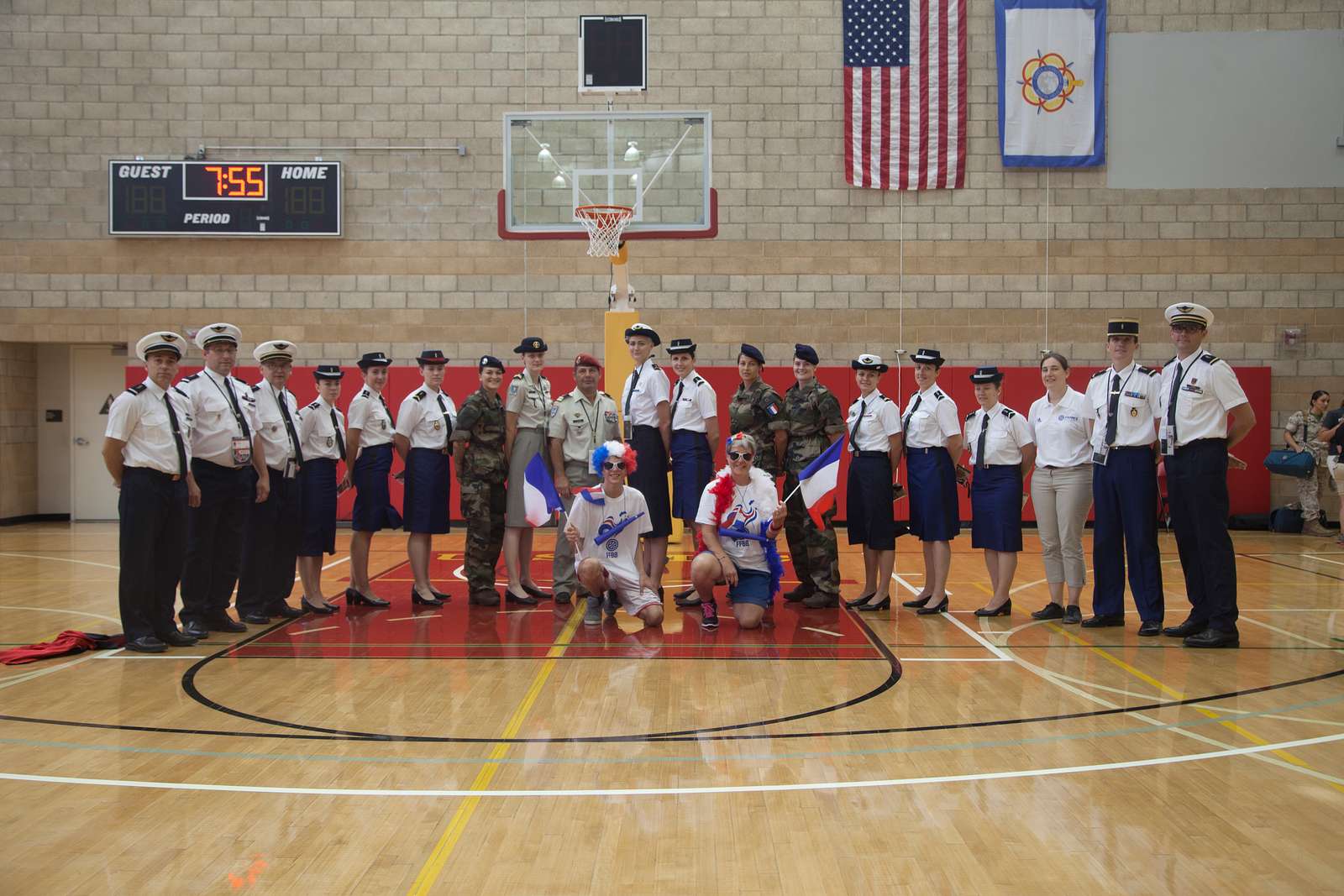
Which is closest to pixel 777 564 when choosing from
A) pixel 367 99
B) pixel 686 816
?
pixel 686 816

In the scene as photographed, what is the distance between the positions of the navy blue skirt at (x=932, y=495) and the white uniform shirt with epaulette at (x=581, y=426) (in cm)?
228

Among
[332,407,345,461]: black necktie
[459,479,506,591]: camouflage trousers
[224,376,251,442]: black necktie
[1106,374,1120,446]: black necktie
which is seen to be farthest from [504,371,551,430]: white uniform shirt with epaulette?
[1106,374,1120,446]: black necktie

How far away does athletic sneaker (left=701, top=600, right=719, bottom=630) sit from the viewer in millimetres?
7344

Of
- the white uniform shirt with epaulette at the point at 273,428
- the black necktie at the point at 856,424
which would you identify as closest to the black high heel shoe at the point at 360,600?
the white uniform shirt with epaulette at the point at 273,428

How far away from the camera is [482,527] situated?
8242 millimetres

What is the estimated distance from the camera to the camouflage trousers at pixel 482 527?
8203 millimetres

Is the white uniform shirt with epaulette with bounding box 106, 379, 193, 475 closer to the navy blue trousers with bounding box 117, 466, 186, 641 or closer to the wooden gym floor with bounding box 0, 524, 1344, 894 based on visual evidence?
the navy blue trousers with bounding box 117, 466, 186, 641

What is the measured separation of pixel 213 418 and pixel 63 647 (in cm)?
165

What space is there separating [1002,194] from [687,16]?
479cm

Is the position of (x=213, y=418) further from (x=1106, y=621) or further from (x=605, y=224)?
(x=1106, y=621)

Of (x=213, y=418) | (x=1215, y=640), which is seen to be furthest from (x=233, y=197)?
(x=1215, y=640)

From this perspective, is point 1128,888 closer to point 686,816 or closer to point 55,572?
point 686,816

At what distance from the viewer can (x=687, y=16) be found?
1449 cm

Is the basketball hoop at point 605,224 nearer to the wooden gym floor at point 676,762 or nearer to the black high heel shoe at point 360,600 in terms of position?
the black high heel shoe at point 360,600
